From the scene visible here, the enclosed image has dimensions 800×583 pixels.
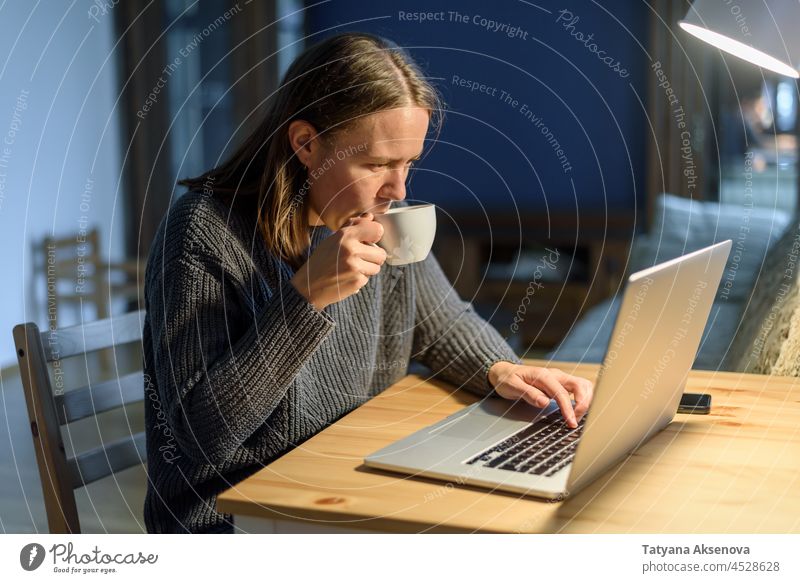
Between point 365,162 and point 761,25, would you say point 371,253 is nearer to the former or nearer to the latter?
point 365,162

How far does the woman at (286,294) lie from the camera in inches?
41.5

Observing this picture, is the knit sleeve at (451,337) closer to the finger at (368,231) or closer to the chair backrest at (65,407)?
the finger at (368,231)

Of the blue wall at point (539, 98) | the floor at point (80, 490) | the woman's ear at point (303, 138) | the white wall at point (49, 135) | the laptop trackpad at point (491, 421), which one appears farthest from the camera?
the blue wall at point (539, 98)

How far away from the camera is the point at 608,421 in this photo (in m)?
0.83

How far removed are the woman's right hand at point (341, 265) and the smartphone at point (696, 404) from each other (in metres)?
0.42

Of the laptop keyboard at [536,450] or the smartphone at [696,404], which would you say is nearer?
the laptop keyboard at [536,450]

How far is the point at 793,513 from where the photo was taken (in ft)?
2.70

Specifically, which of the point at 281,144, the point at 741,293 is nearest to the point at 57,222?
the point at 741,293

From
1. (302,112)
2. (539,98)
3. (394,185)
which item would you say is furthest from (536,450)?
(539,98)

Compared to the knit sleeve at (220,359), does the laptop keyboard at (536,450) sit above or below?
below

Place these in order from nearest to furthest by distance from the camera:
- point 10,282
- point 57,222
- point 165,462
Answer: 1. point 165,462
2. point 10,282
3. point 57,222
